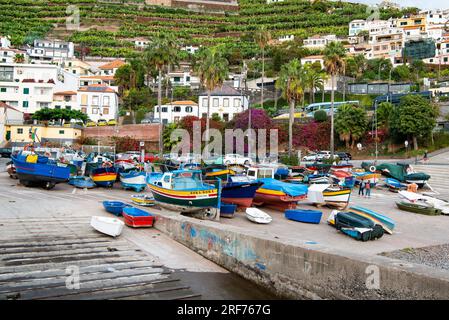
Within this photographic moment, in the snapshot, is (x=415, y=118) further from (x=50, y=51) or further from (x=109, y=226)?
(x=50, y=51)

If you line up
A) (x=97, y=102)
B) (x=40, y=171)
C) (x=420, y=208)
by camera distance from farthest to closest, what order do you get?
1. (x=97, y=102)
2. (x=40, y=171)
3. (x=420, y=208)

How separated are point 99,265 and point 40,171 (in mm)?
17630

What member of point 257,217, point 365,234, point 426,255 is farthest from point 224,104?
point 426,255

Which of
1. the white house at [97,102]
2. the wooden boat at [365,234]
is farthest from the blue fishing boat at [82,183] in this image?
the white house at [97,102]

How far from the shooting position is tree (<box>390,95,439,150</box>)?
49.8 metres

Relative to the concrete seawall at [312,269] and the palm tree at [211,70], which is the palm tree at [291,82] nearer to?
the palm tree at [211,70]

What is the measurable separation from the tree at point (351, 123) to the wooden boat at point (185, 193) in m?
37.7

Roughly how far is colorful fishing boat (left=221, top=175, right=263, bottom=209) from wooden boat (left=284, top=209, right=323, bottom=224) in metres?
2.40

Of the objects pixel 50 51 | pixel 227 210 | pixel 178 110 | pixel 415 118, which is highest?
pixel 50 51

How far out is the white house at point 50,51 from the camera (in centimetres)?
9790

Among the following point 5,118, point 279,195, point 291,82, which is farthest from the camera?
point 5,118

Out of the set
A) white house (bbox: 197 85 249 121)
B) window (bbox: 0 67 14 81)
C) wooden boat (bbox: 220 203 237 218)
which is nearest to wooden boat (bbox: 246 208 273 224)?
wooden boat (bbox: 220 203 237 218)

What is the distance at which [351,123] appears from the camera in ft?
181

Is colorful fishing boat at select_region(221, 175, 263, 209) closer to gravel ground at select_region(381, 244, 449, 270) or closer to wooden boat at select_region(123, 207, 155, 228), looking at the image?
wooden boat at select_region(123, 207, 155, 228)
